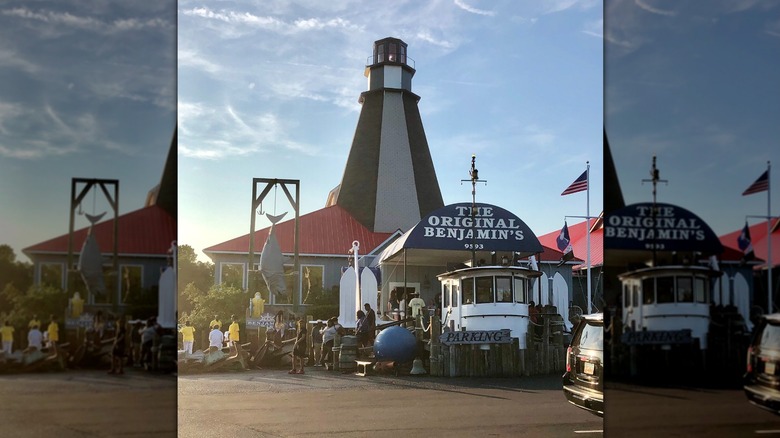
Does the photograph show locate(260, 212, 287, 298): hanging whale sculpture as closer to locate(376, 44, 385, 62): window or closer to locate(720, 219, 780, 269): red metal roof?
locate(376, 44, 385, 62): window

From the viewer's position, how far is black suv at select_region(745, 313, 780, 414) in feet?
8.53

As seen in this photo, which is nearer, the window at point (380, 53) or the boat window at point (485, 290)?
the window at point (380, 53)

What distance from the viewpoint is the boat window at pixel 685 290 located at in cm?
271

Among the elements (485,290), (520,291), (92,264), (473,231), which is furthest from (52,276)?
(520,291)

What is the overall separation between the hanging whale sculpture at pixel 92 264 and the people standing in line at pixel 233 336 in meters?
4.53

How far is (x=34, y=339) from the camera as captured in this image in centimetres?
269

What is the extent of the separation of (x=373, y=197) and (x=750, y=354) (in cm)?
562

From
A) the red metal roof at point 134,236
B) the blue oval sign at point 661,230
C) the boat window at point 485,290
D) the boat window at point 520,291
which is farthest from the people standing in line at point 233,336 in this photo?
the blue oval sign at point 661,230

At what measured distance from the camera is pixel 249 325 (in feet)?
23.6

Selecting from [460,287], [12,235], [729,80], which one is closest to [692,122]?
[729,80]

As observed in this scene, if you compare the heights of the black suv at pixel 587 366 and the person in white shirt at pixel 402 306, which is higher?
the person in white shirt at pixel 402 306

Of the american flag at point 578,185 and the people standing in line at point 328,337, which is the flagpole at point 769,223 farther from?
the people standing in line at point 328,337

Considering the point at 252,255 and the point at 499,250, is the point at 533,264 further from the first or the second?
the point at 252,255

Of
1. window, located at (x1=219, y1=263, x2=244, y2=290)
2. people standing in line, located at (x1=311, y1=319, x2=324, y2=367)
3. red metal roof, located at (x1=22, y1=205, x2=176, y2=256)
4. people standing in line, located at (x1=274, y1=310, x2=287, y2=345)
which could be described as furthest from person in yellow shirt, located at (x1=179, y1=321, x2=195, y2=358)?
red metal roof, located at (x1=22, y1=205, x2=176, y2=256)
